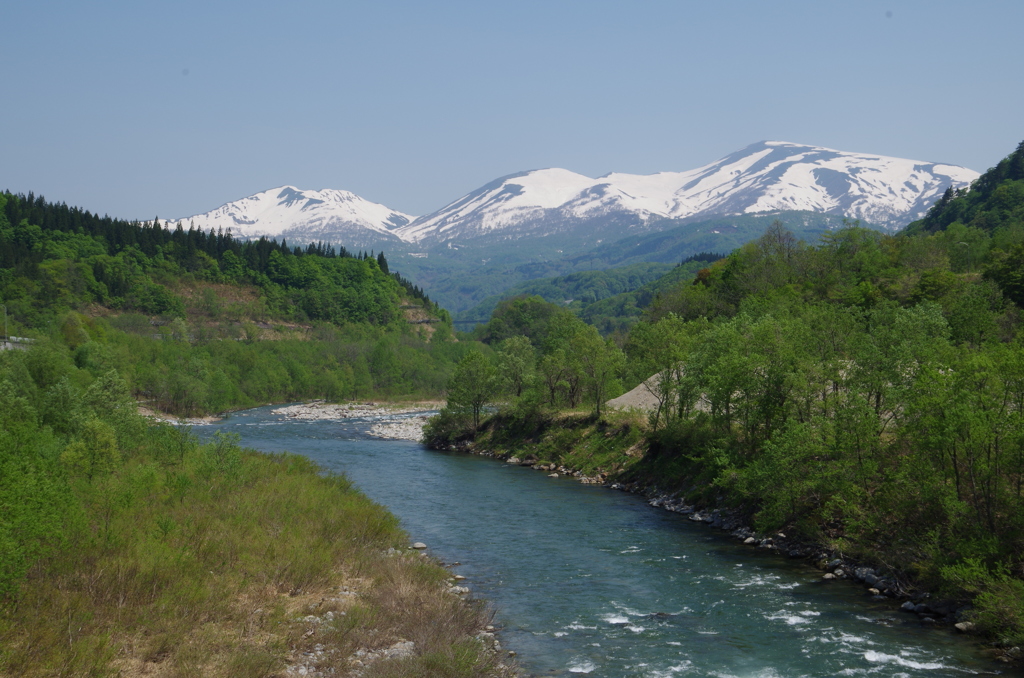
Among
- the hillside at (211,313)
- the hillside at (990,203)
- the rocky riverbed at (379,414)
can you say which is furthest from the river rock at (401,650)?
the hillside at (990,203)

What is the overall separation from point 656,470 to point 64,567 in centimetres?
3268

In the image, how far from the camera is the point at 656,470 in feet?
143

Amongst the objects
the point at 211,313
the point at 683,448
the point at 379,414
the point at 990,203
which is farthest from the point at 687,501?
the point at 211,313

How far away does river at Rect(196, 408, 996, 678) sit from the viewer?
694 inches

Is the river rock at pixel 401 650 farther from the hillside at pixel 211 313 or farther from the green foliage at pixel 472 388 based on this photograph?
the hillside at pixel 211 313

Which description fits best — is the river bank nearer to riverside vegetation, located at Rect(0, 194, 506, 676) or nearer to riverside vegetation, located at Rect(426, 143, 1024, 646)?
riverside vegetation, located at Rect(426, 143, 1024, 646)

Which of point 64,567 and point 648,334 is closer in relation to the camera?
point 64,567

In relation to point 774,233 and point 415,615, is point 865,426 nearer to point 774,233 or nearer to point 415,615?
point 415,615

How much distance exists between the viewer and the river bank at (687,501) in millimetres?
Result: 20688

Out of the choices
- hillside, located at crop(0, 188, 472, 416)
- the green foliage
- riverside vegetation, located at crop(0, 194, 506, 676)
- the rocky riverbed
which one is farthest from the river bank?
hillside, located at crop(0, 188, 472, 416)

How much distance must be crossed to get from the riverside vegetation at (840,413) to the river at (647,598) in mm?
2392

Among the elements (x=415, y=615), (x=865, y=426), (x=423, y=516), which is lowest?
(x=423, y=516)

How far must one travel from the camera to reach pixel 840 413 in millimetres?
26672

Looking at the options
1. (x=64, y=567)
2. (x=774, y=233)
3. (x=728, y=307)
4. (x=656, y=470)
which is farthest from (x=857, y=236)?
(x=64, y=567)
